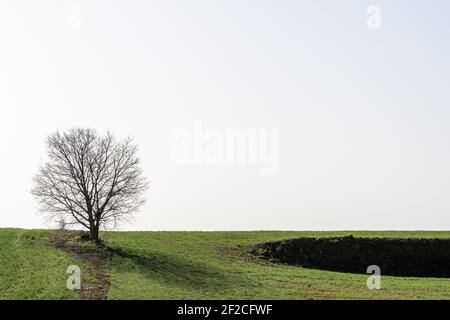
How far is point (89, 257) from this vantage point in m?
48.2

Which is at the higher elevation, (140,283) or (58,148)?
(58,148)

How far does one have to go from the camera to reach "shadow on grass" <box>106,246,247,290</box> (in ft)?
142

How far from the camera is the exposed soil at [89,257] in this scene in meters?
38.4

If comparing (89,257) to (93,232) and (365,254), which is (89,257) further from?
(365,254)

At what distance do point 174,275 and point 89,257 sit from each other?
8.25 meters

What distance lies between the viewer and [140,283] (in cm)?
4131

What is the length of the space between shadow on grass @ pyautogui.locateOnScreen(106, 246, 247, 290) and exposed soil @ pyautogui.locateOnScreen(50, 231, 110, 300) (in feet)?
4.00

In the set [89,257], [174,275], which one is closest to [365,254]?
[174,275]
